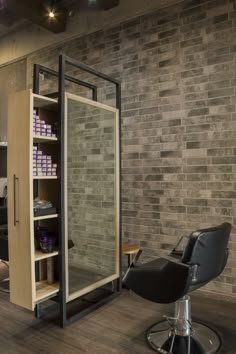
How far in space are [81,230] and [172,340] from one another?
1.37 m

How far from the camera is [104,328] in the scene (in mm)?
2660

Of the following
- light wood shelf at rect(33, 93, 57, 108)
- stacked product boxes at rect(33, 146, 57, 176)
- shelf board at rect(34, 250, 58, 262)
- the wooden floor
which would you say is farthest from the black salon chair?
light wood shelf at rect(33, 93, 57, 108)

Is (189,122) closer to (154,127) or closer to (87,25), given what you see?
(154,127)

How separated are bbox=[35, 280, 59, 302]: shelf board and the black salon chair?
74 centimetres

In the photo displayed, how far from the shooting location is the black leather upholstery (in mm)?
2109

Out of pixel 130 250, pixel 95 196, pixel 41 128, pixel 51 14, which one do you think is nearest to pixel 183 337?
pixel 130 250

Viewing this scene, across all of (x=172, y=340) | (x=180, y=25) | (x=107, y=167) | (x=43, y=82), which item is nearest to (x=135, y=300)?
(x=172, y=340)

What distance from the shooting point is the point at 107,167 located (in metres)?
3.45

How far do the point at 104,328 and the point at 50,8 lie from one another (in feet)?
12.6

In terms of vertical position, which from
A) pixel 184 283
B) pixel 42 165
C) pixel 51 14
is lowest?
pixel 184 283

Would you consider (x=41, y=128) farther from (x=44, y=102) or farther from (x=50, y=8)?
(x=50, y=8)

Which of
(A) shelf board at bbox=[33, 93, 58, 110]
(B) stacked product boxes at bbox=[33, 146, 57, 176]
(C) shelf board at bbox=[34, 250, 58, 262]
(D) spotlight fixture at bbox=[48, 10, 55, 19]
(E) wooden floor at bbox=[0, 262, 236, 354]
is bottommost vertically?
(E) wooden floor at bbox=[0, 262, 236, 354]

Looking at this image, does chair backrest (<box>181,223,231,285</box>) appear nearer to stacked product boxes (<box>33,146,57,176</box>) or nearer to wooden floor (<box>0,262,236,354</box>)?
wooden floor (<box>0,262,236,354</box>)

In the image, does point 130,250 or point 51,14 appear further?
point 51,14
